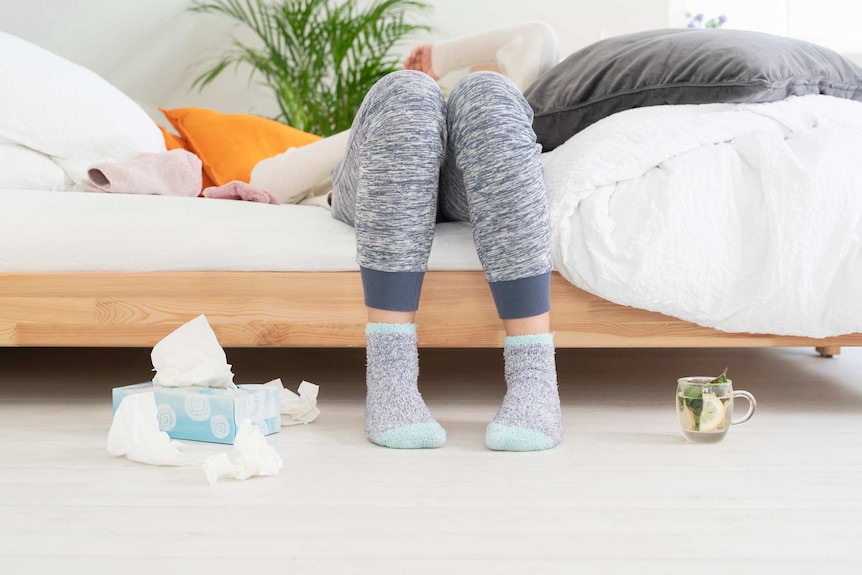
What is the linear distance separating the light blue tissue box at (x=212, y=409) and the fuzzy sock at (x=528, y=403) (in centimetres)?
30

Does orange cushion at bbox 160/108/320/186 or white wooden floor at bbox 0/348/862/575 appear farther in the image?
orange cushion at bbox 160/108/320/186

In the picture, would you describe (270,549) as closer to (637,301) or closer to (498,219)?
(498,219)

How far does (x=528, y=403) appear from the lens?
3.57 feet

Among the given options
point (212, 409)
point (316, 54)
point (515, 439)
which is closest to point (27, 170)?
point (212, 409)

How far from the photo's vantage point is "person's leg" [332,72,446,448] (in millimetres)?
1089

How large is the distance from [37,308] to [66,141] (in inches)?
14.8

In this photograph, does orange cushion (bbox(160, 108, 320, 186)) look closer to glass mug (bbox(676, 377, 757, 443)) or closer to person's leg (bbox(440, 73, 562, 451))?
person's leg (bbox(440, 73, 562, 451))

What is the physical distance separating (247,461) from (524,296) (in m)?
0.40

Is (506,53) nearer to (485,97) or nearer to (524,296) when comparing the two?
(485,97)

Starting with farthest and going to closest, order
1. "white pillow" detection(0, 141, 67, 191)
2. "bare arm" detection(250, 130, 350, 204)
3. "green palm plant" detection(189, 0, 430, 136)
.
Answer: "green palm plant" detection(189, 0, 430, 136) < "bare arm" detection(250, 130, 350, 204) < "white pillow" detection(0, 141, 67, 191)

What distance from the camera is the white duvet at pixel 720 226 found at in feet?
3.89

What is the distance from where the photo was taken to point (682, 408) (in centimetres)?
111

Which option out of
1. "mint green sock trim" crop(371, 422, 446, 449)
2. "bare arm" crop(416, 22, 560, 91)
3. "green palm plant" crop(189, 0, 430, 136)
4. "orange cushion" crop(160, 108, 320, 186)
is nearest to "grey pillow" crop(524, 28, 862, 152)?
"bare arm" crop(416, 22, 560, 91)

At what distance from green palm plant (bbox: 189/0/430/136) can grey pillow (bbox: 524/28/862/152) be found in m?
1.44
